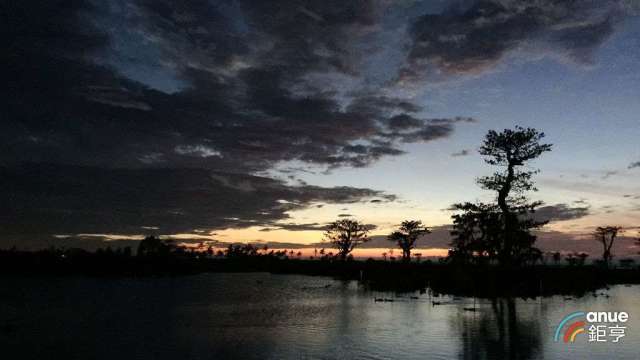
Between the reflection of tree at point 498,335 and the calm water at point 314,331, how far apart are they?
6cm

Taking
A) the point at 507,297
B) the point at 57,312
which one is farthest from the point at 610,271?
the point at 57,312

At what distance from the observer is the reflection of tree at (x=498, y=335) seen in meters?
26.5

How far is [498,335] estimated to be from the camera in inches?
1265

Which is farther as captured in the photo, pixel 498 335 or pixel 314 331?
pixel 314 331

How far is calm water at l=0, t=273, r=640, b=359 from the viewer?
1092 inches

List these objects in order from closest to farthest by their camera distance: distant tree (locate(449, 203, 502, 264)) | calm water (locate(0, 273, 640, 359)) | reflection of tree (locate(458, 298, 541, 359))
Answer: reflection of tree (locate(458, 298, 541, 359)), calm water (locate(0, 273, 640, 359)), distant tree (locate(449, 203, 502, 264))

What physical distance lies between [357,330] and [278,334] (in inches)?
228

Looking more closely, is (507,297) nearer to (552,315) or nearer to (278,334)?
(552,315)

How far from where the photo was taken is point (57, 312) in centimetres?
5231

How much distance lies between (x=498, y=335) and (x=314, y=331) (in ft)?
42.4

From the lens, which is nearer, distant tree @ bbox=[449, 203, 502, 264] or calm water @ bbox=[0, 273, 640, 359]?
calm water @ bbox=[0, 273, 640, 359]

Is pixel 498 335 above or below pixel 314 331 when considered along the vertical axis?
above

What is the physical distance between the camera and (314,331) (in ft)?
121

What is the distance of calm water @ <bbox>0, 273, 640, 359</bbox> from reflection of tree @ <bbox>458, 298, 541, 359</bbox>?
0.06m
